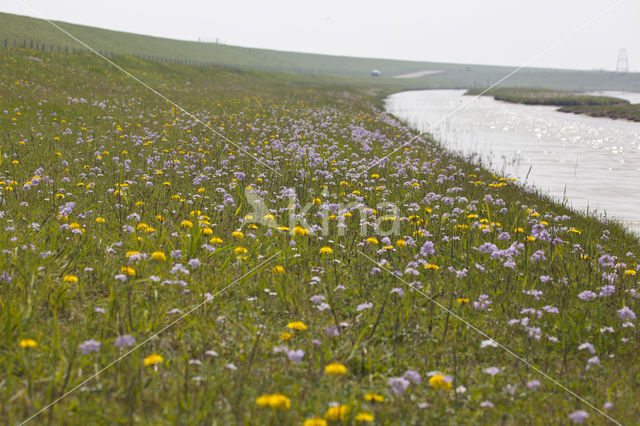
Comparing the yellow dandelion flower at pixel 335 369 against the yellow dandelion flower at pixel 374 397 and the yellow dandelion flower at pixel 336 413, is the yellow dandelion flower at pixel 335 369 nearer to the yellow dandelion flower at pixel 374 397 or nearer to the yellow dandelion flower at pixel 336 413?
the yellow dandelion flower at pixel 374 397

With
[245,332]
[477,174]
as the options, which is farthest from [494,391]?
A: [477,174]

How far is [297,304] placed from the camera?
4.74 metres

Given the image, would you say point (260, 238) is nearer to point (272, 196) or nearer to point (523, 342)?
point (272, 196)

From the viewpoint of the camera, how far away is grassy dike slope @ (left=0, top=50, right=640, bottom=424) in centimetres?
340

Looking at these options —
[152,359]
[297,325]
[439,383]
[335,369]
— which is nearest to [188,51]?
[297,325]

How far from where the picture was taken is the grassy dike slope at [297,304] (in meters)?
3.40

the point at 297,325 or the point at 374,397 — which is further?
the point at 297,325

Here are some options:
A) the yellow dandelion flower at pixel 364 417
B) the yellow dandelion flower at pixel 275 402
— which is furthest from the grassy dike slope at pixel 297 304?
the yellow dandelion flower at pixel 364 417

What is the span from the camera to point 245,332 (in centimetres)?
424

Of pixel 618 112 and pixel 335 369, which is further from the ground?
pixel 618 112

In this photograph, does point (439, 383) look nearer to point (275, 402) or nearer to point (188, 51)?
point (275, 402)

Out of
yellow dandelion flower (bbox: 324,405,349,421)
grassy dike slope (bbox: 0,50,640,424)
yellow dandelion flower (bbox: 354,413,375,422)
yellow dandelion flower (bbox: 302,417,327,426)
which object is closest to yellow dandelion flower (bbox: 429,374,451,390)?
grassy dike slope (bbox: 0,50,640,424)

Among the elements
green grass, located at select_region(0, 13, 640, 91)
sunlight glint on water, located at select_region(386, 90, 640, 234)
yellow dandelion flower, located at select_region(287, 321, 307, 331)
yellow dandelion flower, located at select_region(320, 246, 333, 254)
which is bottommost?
yellow dandelion flower, located at select_region(287, 321, 307, 331)

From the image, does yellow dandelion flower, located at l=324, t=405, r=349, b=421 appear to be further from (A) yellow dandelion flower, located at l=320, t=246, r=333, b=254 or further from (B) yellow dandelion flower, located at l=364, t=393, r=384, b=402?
(A) yellow dandelion flower, located at l=320, t=246, r=333, b=254
